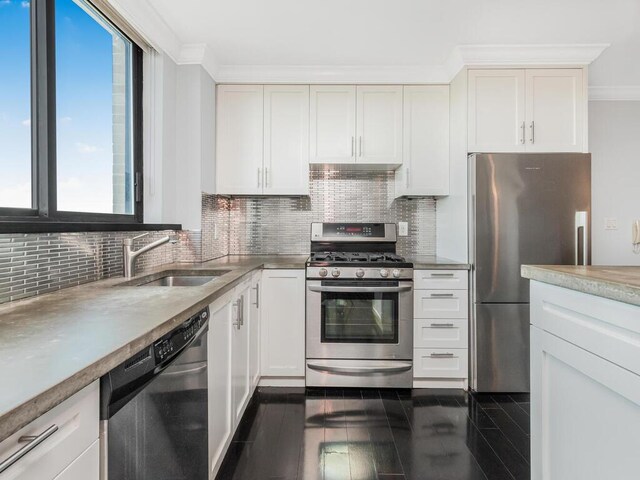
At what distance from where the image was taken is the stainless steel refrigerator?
2.69 meters

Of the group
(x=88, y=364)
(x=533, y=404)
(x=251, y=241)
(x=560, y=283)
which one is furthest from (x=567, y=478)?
(x=251, y=241)

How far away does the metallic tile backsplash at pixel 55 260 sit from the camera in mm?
1438

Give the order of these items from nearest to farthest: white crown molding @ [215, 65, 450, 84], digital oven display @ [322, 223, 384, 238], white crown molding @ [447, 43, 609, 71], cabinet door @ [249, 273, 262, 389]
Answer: cabinet door @ [249, 273, 262, 389] < white crown molding @ [447, 43, 609, 71] < white crown molding @ [215, 65, 450, 84] < digital oven display @ [322, 223, 384, 238]

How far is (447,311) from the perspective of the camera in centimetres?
281

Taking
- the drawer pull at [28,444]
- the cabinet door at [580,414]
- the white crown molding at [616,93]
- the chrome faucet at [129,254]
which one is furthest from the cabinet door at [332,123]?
the drawer pull at [28,444]

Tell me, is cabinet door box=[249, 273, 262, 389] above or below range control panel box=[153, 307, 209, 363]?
below

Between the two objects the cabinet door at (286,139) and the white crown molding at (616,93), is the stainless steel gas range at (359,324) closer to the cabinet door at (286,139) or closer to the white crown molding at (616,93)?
the cabinet door at (286,139)

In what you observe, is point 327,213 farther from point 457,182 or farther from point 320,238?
point 457,182

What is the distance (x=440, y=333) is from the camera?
9.25 feet

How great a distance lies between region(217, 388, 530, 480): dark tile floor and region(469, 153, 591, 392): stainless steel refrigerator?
29 cm

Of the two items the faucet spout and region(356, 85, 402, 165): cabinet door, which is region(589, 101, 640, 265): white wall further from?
the faucet spout

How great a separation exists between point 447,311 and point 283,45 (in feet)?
7.29

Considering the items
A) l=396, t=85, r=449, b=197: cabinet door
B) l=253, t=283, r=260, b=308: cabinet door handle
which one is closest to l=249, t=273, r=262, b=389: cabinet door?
l=253, t=283, r=260, b=308: cabinet door handle

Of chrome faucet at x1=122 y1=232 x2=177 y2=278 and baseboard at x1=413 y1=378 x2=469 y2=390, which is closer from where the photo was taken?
chrome faucet at x1=122 y1=232 x2=177 y2=278
